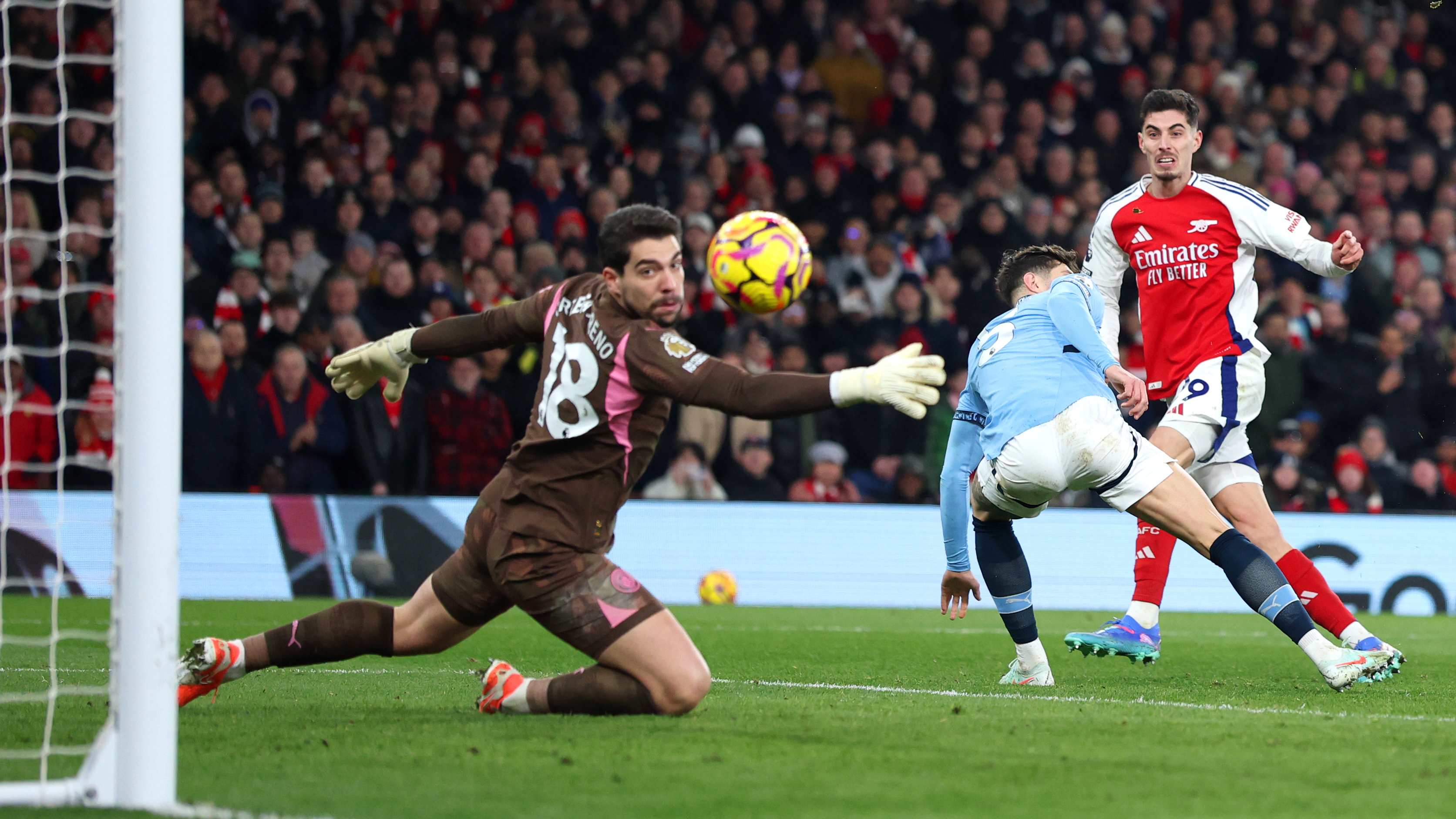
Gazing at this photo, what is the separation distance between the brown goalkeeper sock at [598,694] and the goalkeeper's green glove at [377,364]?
4.20ft

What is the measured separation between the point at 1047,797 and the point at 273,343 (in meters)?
9.96

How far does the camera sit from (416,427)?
1262cm

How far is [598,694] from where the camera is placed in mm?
5203

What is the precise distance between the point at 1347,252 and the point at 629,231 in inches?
125

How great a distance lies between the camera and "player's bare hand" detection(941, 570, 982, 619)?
6.70 metres

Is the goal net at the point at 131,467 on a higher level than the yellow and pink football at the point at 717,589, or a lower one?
higher

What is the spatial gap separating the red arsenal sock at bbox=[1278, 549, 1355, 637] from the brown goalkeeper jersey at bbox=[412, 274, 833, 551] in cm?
306

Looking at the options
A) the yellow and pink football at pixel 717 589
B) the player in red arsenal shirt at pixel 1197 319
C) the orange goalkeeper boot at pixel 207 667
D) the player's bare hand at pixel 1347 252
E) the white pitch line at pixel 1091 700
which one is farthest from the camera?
the yellow and pink football at pixel 717 589

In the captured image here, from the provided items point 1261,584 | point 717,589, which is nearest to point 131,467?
point 1261,584

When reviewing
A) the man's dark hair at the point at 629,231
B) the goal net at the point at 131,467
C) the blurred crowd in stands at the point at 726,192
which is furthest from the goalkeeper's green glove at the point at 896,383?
the blurred crowd in stands at the point at 726,192

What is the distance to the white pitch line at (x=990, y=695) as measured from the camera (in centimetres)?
545

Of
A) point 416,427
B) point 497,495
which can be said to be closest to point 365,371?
point 497,495

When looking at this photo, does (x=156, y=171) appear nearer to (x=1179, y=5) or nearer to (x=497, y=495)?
(x=497, y=495)

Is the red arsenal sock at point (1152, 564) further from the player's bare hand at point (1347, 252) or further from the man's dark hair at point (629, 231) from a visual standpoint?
the man's dark hair at point (629, 231)
